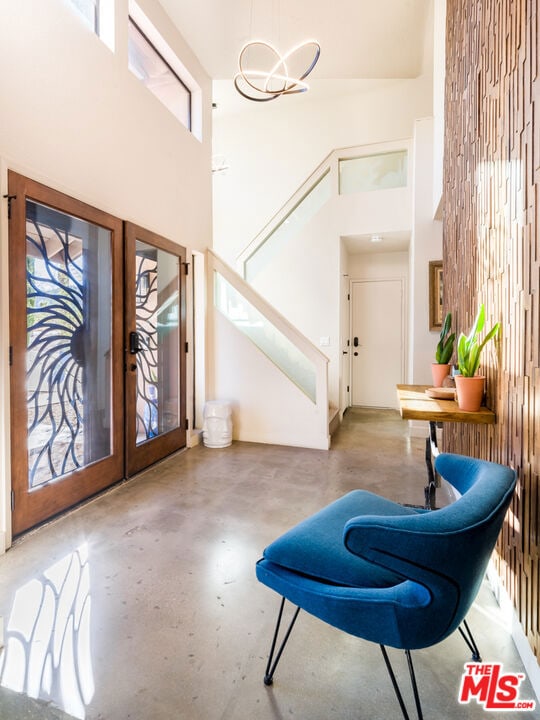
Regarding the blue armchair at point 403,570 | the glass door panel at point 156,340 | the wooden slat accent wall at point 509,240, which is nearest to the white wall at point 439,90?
the wooden slat accent wall at point 509,240

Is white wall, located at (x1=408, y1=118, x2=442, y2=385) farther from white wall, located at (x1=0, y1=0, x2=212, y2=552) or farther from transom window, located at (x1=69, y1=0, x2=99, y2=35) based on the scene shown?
transom window, located at (x1=69, y1=0, x2=99, y2=35)

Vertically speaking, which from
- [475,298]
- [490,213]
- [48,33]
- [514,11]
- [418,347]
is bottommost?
[418,347]

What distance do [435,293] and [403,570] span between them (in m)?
4.47

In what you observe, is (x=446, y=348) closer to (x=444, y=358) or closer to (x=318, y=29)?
(x=444, y=358)

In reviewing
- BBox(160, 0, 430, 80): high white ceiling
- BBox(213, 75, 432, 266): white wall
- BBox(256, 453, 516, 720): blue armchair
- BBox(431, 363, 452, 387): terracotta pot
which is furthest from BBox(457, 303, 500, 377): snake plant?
BBox(213, 75, 432, 266): white wall

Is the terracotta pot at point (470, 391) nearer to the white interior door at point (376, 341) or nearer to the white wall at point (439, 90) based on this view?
the white wall at point (439, 90)

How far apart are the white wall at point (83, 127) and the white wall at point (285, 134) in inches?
99.4

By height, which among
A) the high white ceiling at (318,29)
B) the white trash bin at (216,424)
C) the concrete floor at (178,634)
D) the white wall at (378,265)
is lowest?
the concrete floor at (178,634)

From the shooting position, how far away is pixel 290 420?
429 centimetres

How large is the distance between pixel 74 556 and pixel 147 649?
2.89 feet

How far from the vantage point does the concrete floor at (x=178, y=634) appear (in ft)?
4.20

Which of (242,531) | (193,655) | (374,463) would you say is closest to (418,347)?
(374,463)

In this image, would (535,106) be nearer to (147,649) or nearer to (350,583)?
(350,583)

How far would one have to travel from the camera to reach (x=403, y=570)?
3.09ft
